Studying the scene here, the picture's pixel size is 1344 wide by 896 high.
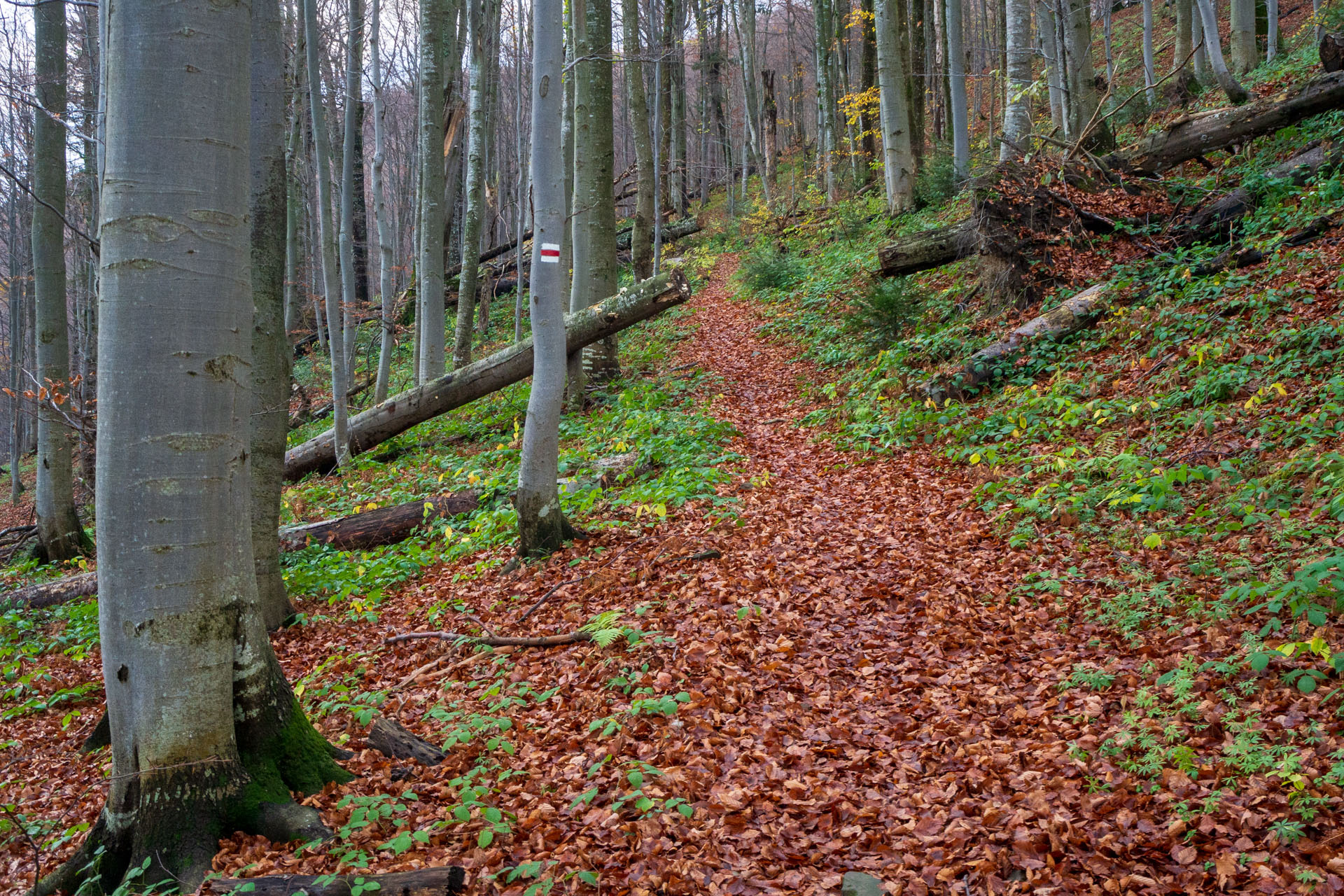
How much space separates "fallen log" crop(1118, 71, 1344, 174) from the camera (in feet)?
32.0

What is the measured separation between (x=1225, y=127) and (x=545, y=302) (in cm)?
1000

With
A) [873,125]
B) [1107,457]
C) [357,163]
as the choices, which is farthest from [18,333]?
[1107,457]

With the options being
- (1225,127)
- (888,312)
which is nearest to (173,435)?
(888,312)

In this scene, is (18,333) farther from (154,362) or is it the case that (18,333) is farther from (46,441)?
(154,362)

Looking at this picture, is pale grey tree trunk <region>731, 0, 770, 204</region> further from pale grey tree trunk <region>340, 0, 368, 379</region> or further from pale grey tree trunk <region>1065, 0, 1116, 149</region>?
pale grey tree trunk <region>340, 0, 368, 379</region>

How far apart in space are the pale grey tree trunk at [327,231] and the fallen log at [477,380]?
0.58 m

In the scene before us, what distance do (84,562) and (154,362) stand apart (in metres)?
7.78

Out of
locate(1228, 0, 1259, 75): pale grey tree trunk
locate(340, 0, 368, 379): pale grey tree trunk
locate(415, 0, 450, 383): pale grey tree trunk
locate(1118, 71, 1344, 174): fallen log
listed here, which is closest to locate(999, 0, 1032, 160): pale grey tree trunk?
locate(1118, 71, 1344, 174): fallen log

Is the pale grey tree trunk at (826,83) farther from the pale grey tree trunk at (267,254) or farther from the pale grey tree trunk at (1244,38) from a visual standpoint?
the pale grey tree trunk at (267,254)

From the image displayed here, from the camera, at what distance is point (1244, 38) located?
1561cm

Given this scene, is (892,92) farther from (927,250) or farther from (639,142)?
(927,250)

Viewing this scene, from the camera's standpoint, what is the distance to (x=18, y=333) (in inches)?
859

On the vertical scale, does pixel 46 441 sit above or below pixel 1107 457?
above

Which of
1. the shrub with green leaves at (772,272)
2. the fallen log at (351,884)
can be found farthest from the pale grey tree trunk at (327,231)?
the shrub with green leaves at (772,272)
